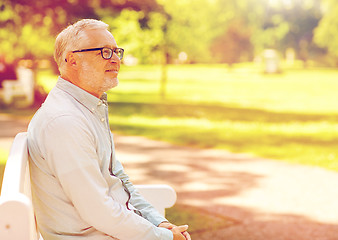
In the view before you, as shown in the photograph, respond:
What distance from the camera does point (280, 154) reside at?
9000 mm

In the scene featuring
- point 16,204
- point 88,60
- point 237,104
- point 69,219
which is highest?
point 88,60

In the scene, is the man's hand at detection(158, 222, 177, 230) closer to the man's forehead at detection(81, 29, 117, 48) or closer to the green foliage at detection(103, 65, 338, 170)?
the man's forehead at detection(81, 29, 117, 48)

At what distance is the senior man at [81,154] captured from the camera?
2025mm

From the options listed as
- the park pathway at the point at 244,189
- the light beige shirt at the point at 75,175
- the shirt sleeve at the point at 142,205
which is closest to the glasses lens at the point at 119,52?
the light beige shirt at the point at 75,175

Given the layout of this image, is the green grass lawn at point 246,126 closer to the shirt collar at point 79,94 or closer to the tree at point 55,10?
the tree at point 55,10

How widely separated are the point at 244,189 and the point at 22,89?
13.5 m

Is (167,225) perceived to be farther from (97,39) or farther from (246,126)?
(246,126)

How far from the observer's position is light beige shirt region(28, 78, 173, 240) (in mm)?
2018

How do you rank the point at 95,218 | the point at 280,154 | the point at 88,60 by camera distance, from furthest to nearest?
the point at 280,154 < the point at 88,60 < the point at 95,218

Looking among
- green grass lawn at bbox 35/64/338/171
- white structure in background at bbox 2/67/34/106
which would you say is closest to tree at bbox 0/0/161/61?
white structure in background at bbox 2/67/34/106

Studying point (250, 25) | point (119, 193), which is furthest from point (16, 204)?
point (250, 25)

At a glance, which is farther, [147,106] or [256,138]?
[147,106]

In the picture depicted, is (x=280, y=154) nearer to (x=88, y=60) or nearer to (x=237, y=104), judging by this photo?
(x=88, y=60)

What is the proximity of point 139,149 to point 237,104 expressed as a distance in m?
11.6
